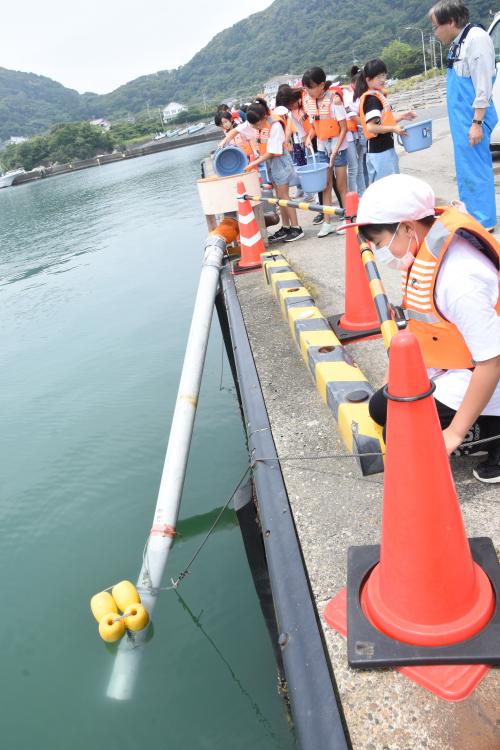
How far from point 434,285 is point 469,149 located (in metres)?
3.47

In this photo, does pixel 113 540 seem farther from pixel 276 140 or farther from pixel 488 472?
pixel 276 140

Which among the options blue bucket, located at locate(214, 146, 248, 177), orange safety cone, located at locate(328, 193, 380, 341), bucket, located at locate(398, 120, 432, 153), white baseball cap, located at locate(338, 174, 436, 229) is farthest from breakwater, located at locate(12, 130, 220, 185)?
white baseball cap, located at locate(338, 174, 436, 229)

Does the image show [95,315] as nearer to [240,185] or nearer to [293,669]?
[240,185]

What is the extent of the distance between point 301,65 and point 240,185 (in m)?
183

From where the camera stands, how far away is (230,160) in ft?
26.4

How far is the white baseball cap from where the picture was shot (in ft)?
6.68

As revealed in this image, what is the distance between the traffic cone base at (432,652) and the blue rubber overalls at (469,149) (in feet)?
13.2

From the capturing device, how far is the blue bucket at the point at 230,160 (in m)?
7.92

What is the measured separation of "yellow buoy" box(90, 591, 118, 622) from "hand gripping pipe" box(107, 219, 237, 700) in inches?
6.8

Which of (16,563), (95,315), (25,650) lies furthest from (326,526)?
(95,315)

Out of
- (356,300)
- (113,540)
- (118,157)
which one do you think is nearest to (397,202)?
(356,300)

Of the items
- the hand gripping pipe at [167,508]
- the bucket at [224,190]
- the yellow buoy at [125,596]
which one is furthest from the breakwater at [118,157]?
the yellow buoy at [125,596]

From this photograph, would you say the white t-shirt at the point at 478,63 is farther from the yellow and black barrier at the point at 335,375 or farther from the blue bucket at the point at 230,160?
the blue bucket at the point at 230,160

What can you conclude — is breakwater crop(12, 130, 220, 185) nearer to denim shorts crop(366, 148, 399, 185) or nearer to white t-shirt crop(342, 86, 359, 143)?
white t-shirt crop(342, 86, 359, 143)
